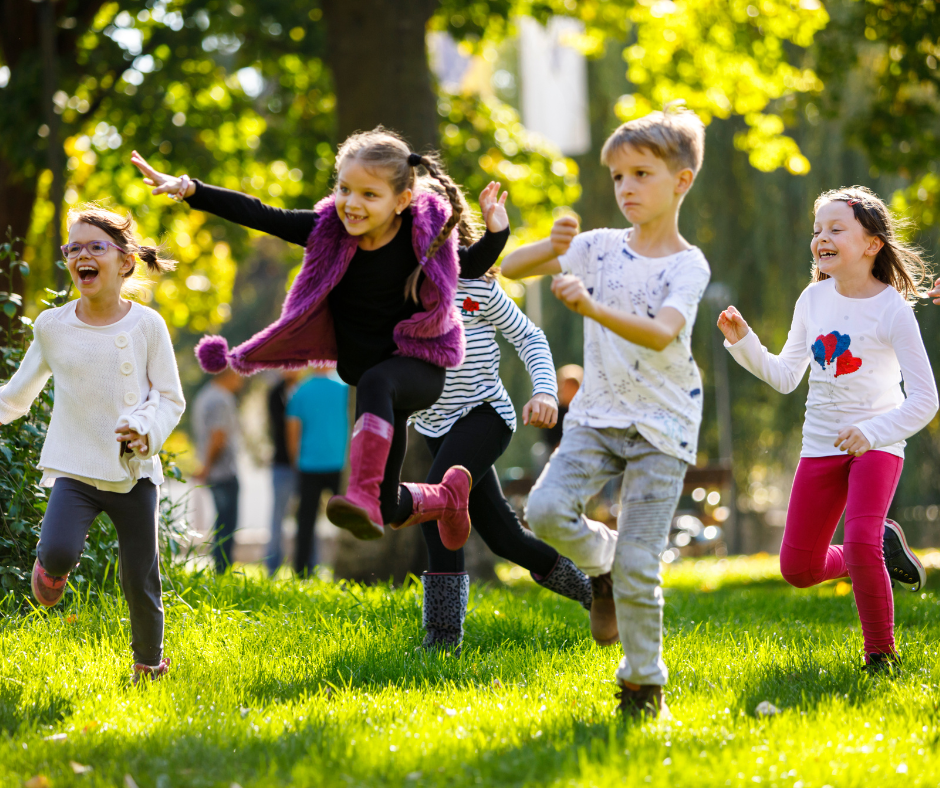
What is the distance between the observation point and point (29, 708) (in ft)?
12.0

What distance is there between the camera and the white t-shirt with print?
352cm

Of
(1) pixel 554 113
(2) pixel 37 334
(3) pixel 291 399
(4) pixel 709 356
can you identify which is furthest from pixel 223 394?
(4) pixel 709 356

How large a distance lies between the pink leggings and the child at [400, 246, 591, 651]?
41.5 inches

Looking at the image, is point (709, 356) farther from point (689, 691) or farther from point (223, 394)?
point (689, 691)

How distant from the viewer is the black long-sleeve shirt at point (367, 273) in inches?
167

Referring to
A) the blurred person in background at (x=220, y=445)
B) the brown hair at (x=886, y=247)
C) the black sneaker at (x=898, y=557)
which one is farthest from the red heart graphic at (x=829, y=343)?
the blurred person in background at (x=220, y=445)

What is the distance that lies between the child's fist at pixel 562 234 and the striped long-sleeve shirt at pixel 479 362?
134 cm

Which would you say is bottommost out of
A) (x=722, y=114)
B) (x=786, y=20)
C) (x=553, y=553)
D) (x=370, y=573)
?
(x=370, y=573)

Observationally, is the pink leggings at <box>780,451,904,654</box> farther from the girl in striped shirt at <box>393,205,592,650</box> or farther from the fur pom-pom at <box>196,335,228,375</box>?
the fur pom-pom at <box>196,335,228,375</box>

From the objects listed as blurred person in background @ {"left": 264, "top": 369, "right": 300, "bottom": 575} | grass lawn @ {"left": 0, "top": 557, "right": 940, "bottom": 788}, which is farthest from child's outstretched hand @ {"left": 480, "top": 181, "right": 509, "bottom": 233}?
blurred person in background @ {"left": 264, "top": 369, "right": 300, "bottom": 575}

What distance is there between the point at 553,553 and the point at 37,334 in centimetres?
244

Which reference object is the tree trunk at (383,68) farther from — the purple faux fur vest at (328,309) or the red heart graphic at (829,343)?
the red heart graphic at (829,343)

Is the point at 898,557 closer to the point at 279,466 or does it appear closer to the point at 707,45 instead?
the point at 279,466

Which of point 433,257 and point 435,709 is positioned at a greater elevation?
point 433,257
